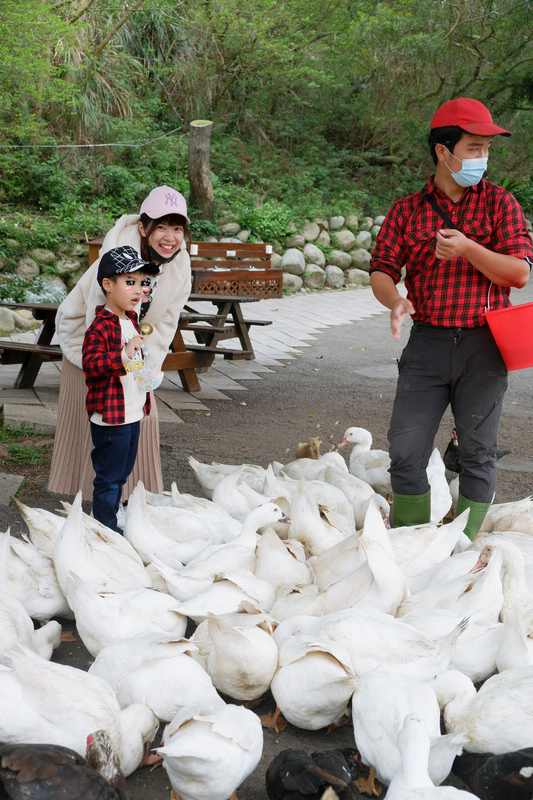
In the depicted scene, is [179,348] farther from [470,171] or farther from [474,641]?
[474,641]

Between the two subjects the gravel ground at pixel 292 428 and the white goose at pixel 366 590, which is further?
the white goose at pixel 366 590

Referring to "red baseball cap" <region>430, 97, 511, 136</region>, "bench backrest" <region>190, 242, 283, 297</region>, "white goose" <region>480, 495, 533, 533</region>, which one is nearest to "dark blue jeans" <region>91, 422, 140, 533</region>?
"white goose" <region>480, 495, 533, 533</region>

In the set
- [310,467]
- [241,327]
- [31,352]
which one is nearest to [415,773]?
[310,467]

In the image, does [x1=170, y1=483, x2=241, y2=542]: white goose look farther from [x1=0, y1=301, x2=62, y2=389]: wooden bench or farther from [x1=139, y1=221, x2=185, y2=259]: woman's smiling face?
[x1=0, y1=301, x2=62, y2=389]: wooden bench

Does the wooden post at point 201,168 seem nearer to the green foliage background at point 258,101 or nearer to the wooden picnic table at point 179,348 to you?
the green foliage background at point 258,101

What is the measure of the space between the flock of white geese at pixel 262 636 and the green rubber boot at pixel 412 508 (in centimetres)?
24

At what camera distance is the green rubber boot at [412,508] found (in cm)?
329

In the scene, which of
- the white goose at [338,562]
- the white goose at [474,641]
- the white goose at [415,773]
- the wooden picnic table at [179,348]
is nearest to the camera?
the white goose at [415,773]

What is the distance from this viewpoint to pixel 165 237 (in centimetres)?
327

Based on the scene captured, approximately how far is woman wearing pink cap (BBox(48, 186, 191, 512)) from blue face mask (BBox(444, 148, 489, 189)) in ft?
3.81

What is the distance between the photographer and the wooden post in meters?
12.8

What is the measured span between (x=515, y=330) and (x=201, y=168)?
11.2m

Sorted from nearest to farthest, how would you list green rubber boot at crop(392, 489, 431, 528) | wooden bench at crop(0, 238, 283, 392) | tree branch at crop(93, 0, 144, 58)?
green rubber boot at crop(392, 489, 431, 528) < wooden bench at crop(0, 238, 283, 392) < tree branch at crop(93, 0, 144, 58)

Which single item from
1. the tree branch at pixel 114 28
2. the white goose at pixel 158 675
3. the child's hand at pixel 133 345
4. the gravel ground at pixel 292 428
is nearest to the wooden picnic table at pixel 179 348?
the gravel ground at pixel 292 428
